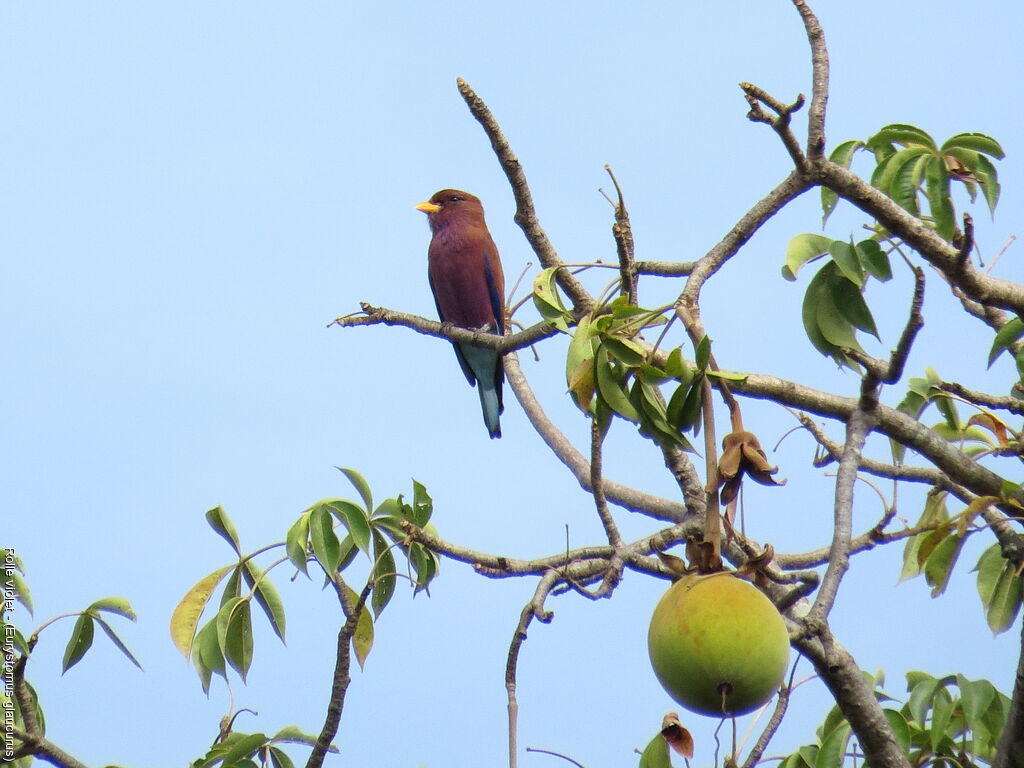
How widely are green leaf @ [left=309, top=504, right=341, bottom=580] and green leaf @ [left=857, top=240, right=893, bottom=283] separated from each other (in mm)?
1369

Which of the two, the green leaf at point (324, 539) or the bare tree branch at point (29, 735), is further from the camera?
the bare tree branch at point (29, 735)

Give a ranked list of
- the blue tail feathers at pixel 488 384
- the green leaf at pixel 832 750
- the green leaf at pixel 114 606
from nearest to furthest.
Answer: the green leaf at pixel 832 750 < the green leaf at pixel 114 606 < the blue tail feathers at pixel 488 384

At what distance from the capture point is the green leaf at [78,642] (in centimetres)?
316

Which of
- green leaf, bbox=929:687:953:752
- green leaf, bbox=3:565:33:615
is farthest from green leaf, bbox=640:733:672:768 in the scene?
green leaf, bbox=3:565:33:615

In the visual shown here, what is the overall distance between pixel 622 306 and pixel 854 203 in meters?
1.09

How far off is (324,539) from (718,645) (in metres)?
1.49

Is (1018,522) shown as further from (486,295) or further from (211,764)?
(486,295)

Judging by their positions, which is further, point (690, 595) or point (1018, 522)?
point (1018, 522)

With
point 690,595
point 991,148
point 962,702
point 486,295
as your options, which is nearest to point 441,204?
point 486,295

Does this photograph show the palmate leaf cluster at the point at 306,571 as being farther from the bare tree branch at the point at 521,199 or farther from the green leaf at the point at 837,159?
the green leaf at the point at 837,159

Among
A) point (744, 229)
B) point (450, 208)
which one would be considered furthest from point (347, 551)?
point (450, 208)

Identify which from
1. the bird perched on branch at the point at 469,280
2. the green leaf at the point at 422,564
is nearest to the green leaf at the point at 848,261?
the green leaf at the point at 422,564

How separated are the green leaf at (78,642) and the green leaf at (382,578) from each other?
0.79 m

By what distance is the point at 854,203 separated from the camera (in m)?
2.68
